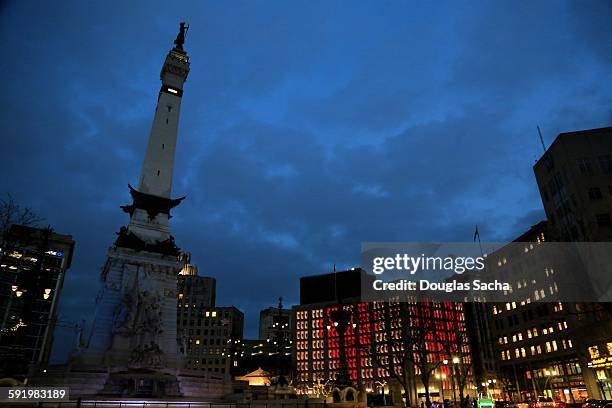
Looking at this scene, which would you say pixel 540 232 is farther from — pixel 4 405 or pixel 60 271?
pixel 60 271

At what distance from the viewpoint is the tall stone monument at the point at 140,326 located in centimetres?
3628

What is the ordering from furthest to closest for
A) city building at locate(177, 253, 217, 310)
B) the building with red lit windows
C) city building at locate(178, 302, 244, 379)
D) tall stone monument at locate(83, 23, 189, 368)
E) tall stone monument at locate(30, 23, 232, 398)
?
city building at locate(177, 253, 217, 310) → city building at locate(178, 302, 244, 379) → the building with red lit windows → tall stone monument at locate(83, 23, 189, 368) → tall stone monument at locate(30, 23, 232, 398)

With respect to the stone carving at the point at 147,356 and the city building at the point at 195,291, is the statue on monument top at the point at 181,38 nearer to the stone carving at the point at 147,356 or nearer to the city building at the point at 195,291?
the stone carving at the point at 147,356

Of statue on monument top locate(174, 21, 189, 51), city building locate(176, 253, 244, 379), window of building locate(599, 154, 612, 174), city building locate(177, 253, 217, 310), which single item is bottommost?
city building locate(176, 253, 244, 379)

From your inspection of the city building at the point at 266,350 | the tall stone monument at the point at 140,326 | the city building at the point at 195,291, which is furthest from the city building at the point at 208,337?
the tall stone monument at the point at 140,326

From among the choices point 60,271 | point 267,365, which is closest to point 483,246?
point 267,365

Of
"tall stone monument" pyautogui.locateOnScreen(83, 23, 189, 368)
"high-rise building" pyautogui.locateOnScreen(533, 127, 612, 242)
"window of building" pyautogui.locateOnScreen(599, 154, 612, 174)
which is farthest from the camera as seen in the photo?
"window of building" pyautogui.locateOnScreen(599, 154, 612, 174)

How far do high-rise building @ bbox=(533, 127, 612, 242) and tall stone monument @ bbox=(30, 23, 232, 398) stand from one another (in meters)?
47.0

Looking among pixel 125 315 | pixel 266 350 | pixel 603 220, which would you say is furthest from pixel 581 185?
pixel 266 350

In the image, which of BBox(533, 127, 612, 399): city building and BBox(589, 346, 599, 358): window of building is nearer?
BBox(533, 127, 612, 399): city building

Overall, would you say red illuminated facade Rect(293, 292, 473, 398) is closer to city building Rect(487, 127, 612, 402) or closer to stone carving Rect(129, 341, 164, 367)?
city building Rect(487, 127, 612, 402)

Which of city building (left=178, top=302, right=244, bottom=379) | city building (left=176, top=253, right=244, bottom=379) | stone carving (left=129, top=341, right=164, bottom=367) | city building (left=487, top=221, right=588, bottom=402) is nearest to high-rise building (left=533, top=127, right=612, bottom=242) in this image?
city building (left=487, top=221, right=588, bottom=402)

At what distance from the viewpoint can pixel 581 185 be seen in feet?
164

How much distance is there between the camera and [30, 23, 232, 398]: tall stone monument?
119 feet
